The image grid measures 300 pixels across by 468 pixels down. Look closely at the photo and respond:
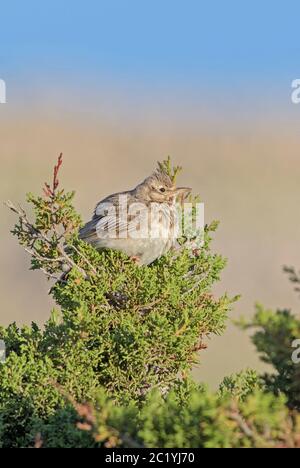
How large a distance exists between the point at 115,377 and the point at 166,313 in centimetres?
70

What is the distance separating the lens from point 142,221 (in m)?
8.12

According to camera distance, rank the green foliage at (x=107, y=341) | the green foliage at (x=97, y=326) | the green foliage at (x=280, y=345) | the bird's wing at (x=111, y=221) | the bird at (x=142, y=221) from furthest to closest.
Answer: the bird's wing at (x=111, y=221)
the bird at (x=142, y=221)
the green foliage at (x=97, y=326)
the green foliage at (x=107, y=341)
the green foliage at (x=280, y=345)

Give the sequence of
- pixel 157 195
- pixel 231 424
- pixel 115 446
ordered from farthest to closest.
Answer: pixel 157 195 → pixel 115 446 → pixel 231 424

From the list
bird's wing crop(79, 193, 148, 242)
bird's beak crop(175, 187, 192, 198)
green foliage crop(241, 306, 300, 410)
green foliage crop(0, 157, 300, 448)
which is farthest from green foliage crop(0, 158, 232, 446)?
green foliage crop(241, 306, 300, 410)

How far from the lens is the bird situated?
7469 mm

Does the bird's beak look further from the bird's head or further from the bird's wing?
the bird's wing

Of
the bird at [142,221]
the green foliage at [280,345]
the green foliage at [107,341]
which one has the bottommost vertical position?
the green foliage at [280,345]

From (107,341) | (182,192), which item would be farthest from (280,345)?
(182,192)

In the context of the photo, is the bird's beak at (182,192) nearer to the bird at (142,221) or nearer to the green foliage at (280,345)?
the bird at (142,221)

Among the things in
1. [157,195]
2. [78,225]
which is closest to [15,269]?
[157,195]

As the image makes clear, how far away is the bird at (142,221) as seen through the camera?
7469 mm

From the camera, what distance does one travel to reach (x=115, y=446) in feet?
13.9

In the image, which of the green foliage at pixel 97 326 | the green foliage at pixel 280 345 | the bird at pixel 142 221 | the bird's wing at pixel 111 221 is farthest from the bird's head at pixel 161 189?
the green foliage at pixel 280 345
